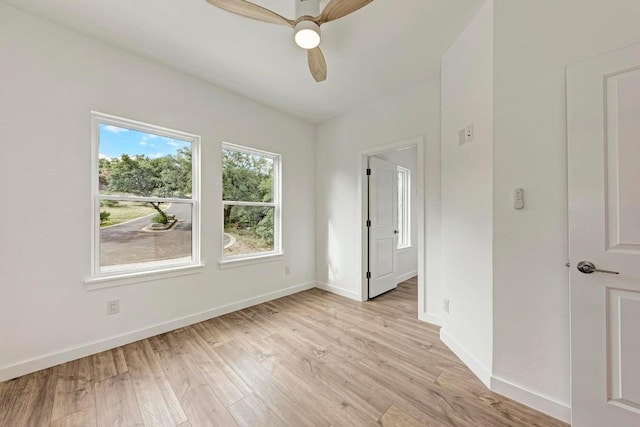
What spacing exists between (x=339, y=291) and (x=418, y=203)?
1818 mm

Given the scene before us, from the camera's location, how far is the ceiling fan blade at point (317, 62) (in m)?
1.93

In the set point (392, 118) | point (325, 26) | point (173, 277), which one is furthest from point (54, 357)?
point (392, 118)

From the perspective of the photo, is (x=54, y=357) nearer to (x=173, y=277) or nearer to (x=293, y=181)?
(x=173, y=277)

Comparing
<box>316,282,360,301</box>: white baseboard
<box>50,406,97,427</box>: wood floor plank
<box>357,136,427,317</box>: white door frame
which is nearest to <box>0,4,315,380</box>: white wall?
<box>50,406,97,427</box>: wood floor plank

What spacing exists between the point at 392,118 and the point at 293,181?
5.53 feet

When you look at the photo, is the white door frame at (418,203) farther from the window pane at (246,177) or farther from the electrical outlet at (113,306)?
the electrical outlet at (113,306)

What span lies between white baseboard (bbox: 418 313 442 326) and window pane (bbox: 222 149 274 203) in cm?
252

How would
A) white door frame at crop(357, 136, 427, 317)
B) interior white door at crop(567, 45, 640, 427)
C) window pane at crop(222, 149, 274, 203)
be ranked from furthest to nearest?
window pane at crop(222, 149, 274, 203), white door frame at crop(357, 136, 427, 317), interior white door at crop(567, 45, 640, 427)

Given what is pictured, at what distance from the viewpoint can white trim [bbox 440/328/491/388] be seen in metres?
1.74

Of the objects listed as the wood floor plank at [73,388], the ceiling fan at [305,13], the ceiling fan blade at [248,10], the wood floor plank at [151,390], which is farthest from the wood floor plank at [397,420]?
the ceiling fan blade at [248,10]

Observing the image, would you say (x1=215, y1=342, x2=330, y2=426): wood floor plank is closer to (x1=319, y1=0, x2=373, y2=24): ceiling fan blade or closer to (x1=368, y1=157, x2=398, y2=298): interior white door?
(x1=368, y1=157, x2=398, y2=298): interior white door

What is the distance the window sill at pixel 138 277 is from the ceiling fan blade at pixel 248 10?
2368 millimetres

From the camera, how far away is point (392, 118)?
3.12 meters

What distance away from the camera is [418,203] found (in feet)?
9.25
